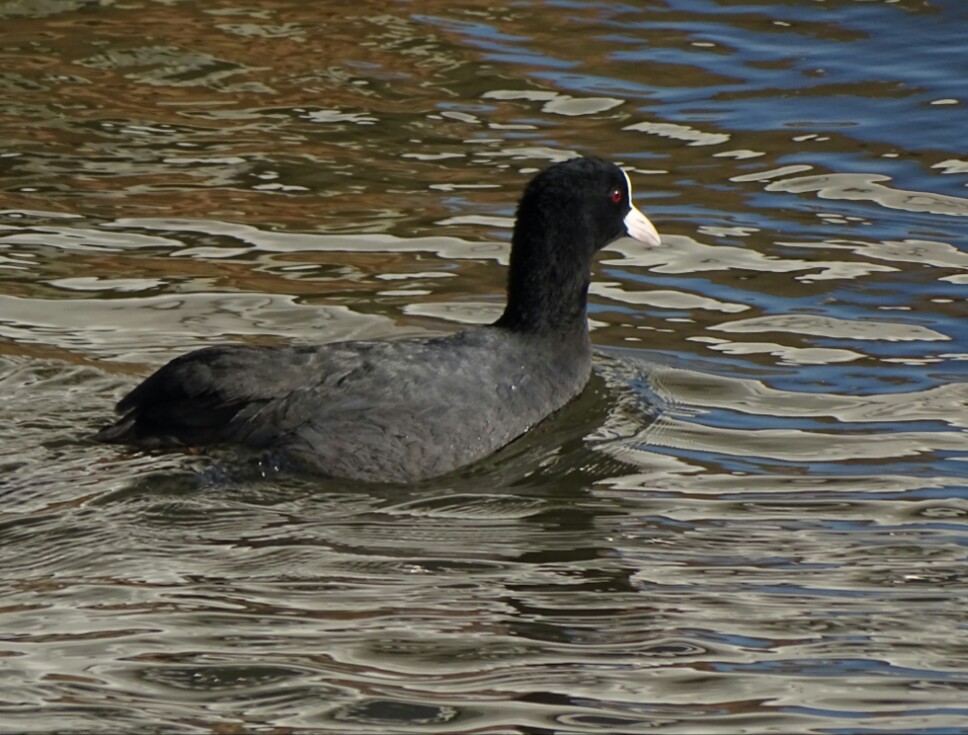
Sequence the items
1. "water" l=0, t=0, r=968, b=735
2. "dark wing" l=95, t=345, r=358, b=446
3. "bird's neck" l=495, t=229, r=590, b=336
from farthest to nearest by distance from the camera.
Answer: "bird's neck" l=495, t=229, r=590, b=336, "dark wing" l=95, t=345, r=358, b=446, "water" l=0, t=0, r=968, b=735

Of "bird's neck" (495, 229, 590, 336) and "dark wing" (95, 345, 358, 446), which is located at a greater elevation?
"bird's neck" (495, 229, 590, 336)

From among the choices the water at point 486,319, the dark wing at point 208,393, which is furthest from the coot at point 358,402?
the water at point 486,319

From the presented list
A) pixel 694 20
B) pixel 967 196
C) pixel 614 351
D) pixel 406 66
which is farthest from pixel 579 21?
pixel 614 351

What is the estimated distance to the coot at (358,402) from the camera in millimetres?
6934

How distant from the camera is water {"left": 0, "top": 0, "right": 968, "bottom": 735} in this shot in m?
5.26

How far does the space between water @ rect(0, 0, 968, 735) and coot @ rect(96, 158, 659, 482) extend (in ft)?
0.41

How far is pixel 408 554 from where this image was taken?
6.21m

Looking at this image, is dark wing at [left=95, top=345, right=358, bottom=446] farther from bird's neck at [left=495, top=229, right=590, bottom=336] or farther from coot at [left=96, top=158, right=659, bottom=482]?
bird's neck at [left=495, top=229, right=590, bottom=336]

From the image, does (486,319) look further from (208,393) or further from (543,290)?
(208,393)

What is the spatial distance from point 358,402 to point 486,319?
200cm

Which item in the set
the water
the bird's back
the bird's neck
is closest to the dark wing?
the bird's back

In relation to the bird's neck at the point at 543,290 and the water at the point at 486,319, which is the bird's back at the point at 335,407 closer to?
the water at the point at 486,319

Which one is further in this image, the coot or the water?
the coot

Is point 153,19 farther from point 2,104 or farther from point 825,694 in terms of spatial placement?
point 825,694
